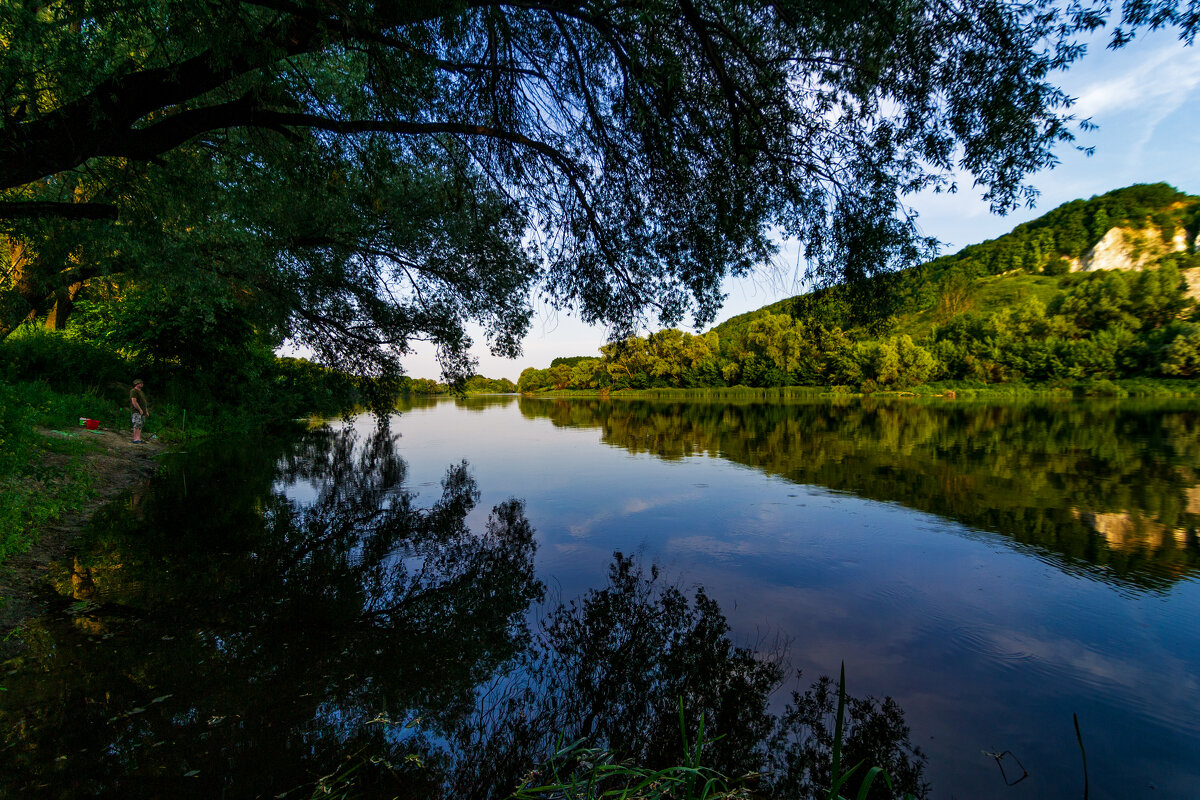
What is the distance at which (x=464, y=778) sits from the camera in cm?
337

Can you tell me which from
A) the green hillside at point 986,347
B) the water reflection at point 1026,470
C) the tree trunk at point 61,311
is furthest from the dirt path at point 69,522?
the green hillside at point 986,347

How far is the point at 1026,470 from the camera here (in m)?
15.5

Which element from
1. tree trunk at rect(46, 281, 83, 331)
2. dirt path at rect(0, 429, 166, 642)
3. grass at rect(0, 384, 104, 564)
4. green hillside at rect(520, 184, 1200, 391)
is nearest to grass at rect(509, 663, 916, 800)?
dirt path at rect(0, 429, 166, 642)

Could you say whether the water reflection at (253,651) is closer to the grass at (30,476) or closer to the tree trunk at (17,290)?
the grass at (30,476)

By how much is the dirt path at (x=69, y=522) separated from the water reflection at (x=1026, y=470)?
13.3m

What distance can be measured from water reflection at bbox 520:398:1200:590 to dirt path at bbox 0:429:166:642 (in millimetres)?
13325

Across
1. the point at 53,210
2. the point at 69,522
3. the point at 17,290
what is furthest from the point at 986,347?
the point at 17,290

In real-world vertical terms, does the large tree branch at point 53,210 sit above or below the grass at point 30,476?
above

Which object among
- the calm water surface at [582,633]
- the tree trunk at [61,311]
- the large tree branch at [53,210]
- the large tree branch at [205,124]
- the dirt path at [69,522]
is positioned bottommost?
the calm water surface at [582,633]

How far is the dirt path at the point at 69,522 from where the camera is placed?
5.38 meters

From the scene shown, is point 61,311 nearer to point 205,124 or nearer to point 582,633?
point 205,124

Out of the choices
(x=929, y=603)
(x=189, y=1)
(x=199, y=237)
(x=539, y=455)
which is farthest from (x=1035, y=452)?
(x=199, y=237)

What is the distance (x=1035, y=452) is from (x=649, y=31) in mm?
20767

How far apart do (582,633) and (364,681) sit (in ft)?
7.17
